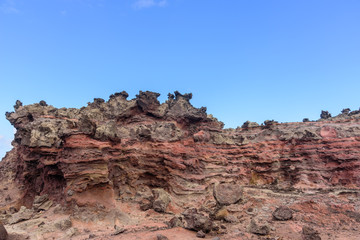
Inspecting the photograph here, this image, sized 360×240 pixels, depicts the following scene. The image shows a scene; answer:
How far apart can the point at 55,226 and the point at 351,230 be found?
1478 cm

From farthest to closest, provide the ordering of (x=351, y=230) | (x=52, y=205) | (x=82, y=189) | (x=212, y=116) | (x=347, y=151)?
(x=212, y=116)
(x=347, y=151)
(x=52, y=205)
(x=82, y=189)
(x=351, y=230)

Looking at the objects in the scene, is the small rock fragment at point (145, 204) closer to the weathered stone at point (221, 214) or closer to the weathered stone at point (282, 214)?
the weathered stone at point (221, 214)

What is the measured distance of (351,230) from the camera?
1088 cm

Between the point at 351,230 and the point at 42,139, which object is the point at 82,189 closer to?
the point at 42,139

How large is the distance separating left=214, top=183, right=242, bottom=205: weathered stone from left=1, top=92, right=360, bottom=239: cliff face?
0.06 metres

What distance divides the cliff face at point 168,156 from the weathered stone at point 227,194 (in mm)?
62

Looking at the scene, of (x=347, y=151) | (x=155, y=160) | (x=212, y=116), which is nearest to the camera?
(x=155, y=160)

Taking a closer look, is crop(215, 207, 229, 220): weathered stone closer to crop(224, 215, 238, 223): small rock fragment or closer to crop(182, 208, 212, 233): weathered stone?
crop(224, 215, 238, 223): small rock fragment

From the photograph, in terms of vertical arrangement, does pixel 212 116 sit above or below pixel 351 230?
above

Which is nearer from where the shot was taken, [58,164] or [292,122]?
[58,164]

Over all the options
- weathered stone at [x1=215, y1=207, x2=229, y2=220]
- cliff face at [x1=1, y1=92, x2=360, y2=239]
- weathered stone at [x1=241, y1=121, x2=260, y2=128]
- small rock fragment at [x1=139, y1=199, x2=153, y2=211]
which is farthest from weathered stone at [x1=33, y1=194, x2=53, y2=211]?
weathered stone at [x1=241, y1=121, x2=260, y2=128]

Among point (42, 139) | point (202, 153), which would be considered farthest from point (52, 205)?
point (202, 153)

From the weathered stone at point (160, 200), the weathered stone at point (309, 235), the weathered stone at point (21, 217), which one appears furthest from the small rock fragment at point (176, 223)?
the weathered stone at point (21, 217)

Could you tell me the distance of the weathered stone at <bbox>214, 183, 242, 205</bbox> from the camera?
13952mm
